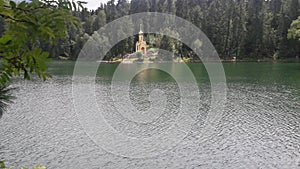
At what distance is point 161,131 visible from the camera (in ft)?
57.2

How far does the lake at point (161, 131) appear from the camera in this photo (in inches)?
514

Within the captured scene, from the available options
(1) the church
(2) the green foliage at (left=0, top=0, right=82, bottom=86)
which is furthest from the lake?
(1) the church

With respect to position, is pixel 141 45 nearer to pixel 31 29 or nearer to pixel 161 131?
pixel 161 131

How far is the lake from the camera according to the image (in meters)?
13.1

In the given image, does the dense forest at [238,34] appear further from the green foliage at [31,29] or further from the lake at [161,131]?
the green foliage at [31,29]

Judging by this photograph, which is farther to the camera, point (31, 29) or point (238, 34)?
point (238, 34)

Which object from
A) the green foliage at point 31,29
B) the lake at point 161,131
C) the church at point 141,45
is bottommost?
the lake at point 161,131

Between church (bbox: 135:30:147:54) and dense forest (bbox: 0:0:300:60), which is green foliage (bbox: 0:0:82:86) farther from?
church (bbox: 135:30:147:54)

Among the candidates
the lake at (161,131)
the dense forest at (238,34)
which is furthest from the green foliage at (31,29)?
the dense forest at (238,34)

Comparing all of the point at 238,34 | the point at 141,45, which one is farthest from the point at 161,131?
the point at 238,34

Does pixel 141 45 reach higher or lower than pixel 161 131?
higher

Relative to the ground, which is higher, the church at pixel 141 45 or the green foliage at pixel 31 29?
the church at pixel 141 45

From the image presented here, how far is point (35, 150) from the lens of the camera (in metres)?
14.2

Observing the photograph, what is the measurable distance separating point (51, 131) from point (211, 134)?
8.25 metres
